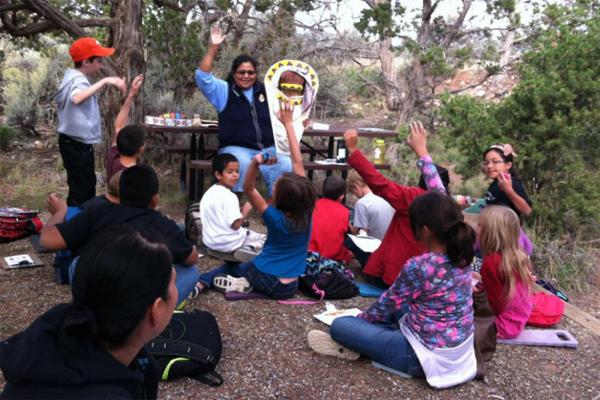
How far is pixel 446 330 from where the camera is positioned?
2873mm

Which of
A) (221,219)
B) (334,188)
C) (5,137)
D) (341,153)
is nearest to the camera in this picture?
(221,219)

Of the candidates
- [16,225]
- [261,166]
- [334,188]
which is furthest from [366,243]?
[16,225]

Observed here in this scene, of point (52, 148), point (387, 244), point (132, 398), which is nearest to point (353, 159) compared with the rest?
point (387, 244)

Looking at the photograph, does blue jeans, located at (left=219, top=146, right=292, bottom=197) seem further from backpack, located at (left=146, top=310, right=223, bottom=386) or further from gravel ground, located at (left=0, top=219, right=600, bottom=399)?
backpack, located at (left=146, top=310, right=223, bottom=386)

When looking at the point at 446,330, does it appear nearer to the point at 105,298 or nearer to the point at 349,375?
the point at 349,375

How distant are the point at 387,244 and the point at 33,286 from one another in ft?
8.49

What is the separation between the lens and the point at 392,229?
159 inches

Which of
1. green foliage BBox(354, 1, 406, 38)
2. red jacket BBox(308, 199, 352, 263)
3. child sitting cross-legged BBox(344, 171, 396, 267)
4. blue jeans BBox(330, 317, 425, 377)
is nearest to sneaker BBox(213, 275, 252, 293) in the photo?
red jacket BBox(308, 199, 352, 263)

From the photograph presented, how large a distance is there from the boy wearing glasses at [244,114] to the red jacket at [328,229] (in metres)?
1.17

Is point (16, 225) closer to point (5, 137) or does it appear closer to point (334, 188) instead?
point (334, 188)

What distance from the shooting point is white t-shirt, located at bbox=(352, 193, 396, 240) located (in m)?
4.92

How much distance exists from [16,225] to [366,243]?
3141 millimetres

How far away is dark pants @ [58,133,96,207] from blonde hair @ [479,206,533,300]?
3339mm

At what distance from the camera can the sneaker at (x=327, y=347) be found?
321 centimetres
